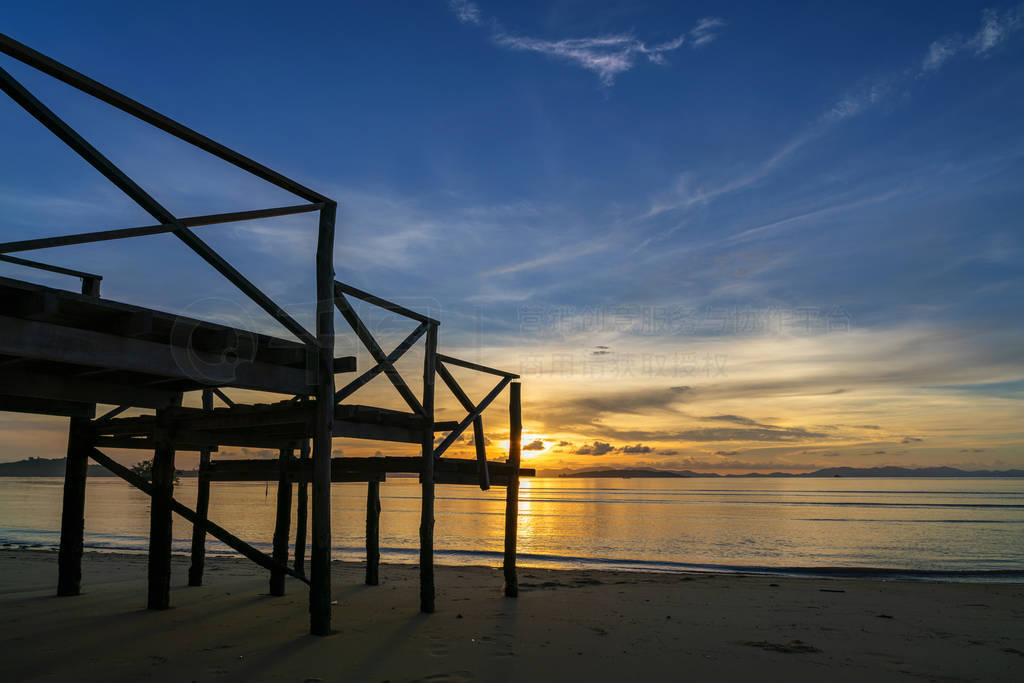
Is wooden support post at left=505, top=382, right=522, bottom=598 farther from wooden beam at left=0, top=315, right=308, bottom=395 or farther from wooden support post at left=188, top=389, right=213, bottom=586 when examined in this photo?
wooden beam at left=0, top=315, right=308, bottom=395

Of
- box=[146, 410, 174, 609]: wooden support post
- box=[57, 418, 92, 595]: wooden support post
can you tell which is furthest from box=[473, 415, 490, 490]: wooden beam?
box=[57, 418, 92, 595]: wooden support post

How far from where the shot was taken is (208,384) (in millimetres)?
8602

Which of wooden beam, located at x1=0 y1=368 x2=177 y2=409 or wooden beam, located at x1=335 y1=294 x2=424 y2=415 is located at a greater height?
wooden beam, located at x1=335 y1=294 x2=424 y2=415

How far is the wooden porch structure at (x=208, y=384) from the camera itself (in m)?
5.90

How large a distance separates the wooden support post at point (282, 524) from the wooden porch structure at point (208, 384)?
40 mm

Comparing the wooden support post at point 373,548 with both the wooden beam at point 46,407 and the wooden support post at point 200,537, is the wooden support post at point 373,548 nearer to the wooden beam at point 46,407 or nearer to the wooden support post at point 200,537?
the wooden support post at point 200,537

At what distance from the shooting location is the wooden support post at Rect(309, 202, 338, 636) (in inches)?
341

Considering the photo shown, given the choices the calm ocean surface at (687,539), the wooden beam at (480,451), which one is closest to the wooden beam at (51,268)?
the wooden beam at (480,451)

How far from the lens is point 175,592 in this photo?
13492 mm

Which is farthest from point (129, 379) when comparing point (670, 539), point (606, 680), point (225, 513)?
point (225, 513)

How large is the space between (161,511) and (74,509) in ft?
9.35

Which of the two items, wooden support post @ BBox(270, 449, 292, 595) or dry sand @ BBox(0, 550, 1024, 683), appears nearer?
dry sand @ BBox(0, 550, 1024, 683)

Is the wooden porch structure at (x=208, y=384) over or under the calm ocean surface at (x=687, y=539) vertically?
over

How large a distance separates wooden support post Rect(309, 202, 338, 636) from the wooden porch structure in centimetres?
2
